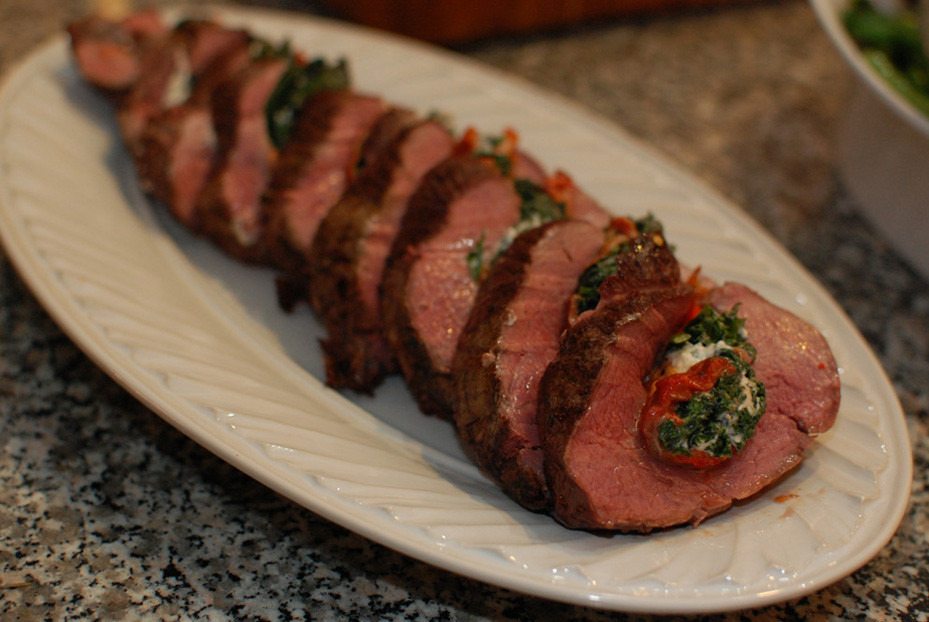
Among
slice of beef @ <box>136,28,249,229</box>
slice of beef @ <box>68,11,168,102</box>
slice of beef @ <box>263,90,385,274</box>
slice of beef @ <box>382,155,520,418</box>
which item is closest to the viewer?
slice of beef @ <box>382,155,520,418</box>

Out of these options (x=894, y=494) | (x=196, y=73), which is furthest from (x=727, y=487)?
(x=196, y=73)

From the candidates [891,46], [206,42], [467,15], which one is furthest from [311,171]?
[891,46]

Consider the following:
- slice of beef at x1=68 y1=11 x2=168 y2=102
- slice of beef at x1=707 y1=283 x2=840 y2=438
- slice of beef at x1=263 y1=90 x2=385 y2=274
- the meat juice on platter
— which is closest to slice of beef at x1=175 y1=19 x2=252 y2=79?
the meat juice on platter

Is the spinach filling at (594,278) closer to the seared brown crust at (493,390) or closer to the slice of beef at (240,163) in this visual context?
the seared brown crust at (493,390)

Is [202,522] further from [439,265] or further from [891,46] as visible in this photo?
[891,46]

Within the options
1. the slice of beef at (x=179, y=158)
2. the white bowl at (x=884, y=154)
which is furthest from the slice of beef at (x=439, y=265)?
the white bowl at (x=884, y=154)

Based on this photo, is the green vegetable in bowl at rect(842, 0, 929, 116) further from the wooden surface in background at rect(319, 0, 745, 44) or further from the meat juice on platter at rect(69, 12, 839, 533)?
the meat juice on platter at rect(69, 12, 839, 533)

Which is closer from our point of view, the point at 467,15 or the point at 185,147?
the point at 185,147
